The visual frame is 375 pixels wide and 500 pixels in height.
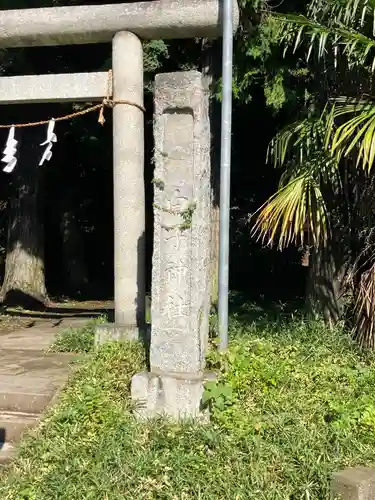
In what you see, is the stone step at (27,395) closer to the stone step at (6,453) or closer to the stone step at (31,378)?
the stone step at (31,378)

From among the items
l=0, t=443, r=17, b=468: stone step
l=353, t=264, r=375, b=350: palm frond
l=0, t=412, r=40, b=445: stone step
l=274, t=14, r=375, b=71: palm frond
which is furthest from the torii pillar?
l=353, t=264, r=375, b=350: palm frond

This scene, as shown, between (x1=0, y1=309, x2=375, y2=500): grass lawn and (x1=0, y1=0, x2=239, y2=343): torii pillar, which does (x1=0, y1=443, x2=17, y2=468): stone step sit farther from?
(x1=0, y1=0, x2=239, y2=343): torii pillar

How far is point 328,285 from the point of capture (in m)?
6.04

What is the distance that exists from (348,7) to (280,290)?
9361mm

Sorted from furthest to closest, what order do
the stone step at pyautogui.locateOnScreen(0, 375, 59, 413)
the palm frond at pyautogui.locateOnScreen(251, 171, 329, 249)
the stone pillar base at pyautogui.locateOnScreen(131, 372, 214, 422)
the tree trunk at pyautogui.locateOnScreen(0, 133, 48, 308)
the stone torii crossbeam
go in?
the tree trunk at pyautogui.locateOnScreen(0, 133, 48, 308), the stone torii crossbeam, the palm frond at pyautogui.locateOnScreen(251, 171, 329, 249), the stone step at pyautogui.locateOnScreen(0, 375, 59, 413), the stone pillar base at pyautogui.locateOnScreen(131, 372, 214, 422)

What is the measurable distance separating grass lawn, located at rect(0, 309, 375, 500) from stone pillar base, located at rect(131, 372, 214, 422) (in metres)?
0.10

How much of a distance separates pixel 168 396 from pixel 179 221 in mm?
1205

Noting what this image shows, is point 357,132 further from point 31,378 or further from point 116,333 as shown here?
point 31,378

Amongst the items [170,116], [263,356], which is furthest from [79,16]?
[263,356]

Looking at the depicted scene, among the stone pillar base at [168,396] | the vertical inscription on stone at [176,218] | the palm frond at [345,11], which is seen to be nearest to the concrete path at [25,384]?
the stone pillar base at [168,396]

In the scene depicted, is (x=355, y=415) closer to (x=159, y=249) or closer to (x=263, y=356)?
(x=263, y=356)

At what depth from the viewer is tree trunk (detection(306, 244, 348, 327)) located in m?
5.93

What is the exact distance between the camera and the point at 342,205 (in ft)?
19.4

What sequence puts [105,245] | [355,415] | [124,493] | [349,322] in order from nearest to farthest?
1. [124,493]
2. [355,415]
3. [349,322]
4. [105,245]
